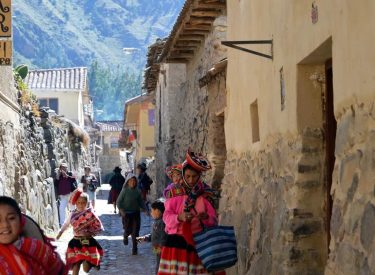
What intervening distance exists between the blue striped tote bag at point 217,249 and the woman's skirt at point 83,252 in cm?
324

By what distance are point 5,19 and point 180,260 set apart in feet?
17.0

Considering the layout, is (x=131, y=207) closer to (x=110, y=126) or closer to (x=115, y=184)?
(x=115, y=184)

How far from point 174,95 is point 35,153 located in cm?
566

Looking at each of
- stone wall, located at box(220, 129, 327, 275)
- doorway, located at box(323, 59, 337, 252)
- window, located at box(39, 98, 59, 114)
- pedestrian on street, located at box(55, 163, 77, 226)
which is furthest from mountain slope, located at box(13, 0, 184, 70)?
doorway, located at box(323, 59, 337, 252)

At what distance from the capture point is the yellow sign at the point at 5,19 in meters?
10.5

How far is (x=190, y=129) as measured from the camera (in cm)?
1645

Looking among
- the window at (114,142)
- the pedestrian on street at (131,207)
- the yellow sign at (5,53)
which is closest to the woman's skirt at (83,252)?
the yellow sign at (5,53)

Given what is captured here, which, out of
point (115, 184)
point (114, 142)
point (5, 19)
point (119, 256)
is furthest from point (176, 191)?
point (114, 142)

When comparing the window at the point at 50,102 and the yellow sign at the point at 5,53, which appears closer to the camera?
the yellow sign at the point at 5,53

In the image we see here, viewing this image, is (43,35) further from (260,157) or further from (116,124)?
(260,157)

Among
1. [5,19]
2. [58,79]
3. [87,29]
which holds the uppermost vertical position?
[87,29]

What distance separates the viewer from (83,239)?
9.62 m

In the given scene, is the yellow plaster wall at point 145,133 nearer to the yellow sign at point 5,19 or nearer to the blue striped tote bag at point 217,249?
the yellow sign at point 5,19

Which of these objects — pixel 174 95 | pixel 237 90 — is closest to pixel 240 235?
pixel 237 90
